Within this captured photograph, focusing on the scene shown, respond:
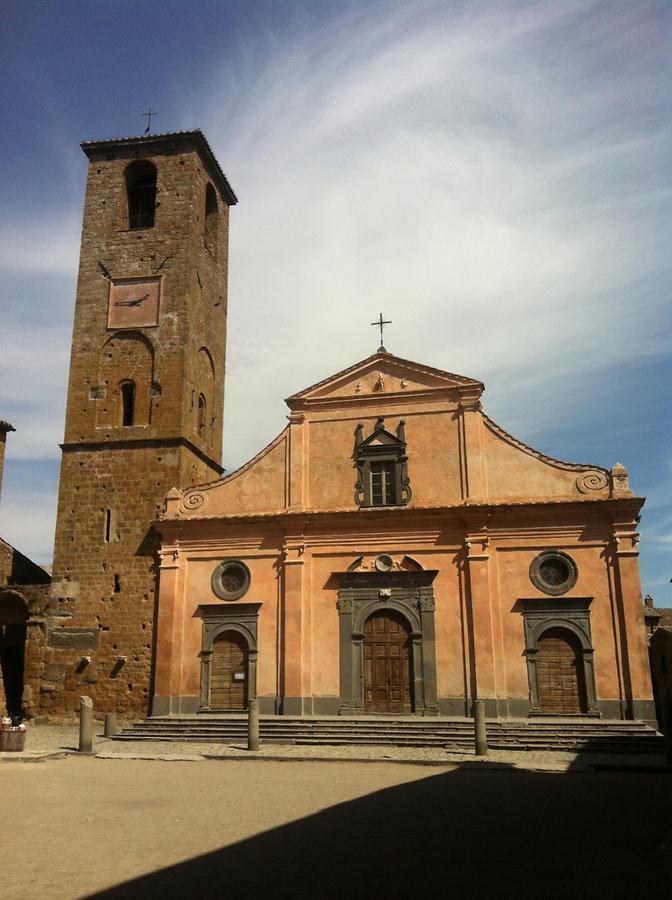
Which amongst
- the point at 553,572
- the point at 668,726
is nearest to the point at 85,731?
the point at 668,726

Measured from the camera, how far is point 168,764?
14391 millimetres

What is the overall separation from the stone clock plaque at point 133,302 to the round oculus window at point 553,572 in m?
13.2

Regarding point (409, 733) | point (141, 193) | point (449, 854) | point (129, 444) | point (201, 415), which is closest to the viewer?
point (449, 854)

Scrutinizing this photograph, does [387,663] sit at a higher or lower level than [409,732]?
higher

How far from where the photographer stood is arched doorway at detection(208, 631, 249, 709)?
2053 centimetres

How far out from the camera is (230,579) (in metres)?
21.5

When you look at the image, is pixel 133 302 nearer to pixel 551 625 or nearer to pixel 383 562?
pixel 383 562

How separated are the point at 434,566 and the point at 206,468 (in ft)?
27.4

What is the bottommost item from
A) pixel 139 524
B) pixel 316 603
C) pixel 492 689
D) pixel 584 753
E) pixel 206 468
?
pixel 584 753

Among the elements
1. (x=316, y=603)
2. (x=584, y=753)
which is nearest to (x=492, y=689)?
(x=584, y=753)

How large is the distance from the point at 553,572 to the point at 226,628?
857 centimetres

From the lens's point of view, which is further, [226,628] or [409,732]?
[226,628]

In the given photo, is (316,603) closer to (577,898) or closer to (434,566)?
(434,566)

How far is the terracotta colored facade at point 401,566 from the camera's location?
19.4 meters
